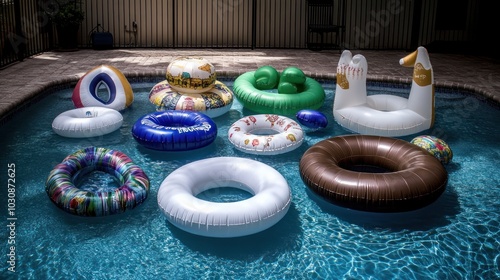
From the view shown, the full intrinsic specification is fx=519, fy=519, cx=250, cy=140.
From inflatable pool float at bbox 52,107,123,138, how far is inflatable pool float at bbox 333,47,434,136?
2687 mm

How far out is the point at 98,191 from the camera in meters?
4.35

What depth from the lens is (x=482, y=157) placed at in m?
5.67

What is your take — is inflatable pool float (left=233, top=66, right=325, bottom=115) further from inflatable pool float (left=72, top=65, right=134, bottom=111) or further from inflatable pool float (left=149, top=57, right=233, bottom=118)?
inflatable pool float (left=72, top=65, right=134, bottom=111)

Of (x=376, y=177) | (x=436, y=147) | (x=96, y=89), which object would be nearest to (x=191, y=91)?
(x=96, y=89)

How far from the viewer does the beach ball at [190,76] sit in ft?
21.2

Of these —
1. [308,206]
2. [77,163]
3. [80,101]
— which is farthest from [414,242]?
[80,101]

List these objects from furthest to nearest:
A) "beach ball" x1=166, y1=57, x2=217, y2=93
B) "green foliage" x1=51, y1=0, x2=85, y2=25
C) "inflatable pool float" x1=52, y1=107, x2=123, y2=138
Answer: "green foliage" x1=51, y1=0, x2=85, y2=25, "beach ball" x1=166, y1=57, x2=217, y2=93, "inflatable pool float" x1=52, y1=107, x2=123, y2=138

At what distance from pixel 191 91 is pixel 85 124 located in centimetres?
142

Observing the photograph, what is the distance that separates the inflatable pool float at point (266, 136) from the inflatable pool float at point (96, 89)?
1.93 m

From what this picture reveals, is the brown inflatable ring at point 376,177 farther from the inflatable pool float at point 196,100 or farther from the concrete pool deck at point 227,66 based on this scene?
the concrete pool deck at point 227,66

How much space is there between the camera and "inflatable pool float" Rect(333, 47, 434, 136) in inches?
234

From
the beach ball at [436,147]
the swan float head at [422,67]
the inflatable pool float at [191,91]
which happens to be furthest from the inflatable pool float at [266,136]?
the swan float head at [422,67]

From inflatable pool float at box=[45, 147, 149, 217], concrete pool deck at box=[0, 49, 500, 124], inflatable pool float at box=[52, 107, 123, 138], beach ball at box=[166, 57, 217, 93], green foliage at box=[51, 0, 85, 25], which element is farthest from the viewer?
green foliage at box=[51, 0, 85, 25]

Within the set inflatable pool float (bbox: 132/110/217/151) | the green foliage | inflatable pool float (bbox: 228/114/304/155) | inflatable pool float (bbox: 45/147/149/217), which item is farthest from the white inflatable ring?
the green foliage
